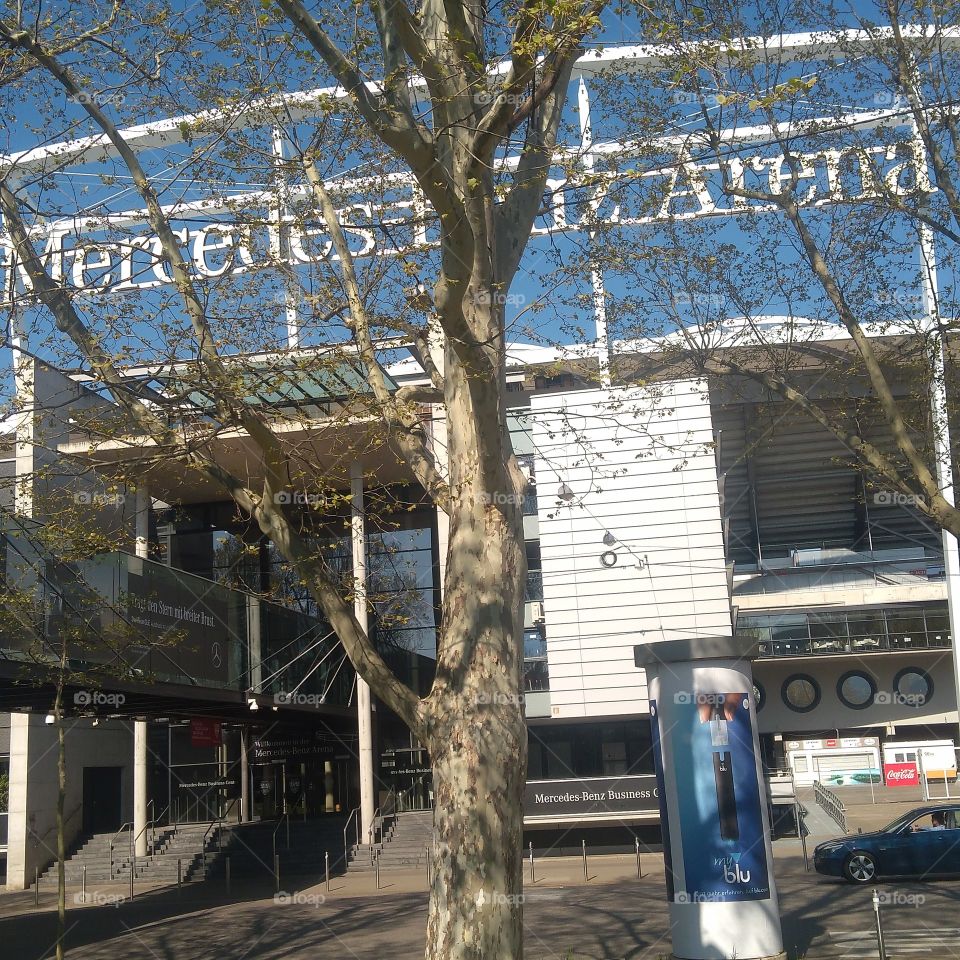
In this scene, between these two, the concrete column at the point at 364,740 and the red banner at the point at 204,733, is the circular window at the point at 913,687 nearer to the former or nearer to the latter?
the concrete column at the point at 364,740

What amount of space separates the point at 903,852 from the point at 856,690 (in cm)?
2055

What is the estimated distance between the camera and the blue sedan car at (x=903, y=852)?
17.6 m

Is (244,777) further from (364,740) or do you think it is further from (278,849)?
(364,740)

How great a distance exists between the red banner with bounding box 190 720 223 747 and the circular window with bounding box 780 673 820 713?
2067 cm

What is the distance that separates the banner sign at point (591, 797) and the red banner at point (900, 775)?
48.5 feet

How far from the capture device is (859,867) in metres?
17.7

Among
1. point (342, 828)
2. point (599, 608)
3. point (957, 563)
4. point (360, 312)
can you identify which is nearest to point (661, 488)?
point (599, 608)

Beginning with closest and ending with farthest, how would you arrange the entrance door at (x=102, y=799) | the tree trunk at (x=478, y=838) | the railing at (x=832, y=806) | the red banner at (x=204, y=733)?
the tree trunk at (x=478, y=838), the red banner at (x=204, y=733), the railing at (x=832, y=806), the entrance door at (x=102, y=799)

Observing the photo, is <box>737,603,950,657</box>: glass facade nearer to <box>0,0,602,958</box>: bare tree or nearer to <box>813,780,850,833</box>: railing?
<box>813,780,850,833</box>: railing

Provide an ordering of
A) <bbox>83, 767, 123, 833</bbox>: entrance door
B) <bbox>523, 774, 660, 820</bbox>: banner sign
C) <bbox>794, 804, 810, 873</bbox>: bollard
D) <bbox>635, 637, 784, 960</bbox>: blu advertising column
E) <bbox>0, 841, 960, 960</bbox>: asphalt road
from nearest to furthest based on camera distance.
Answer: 1. <bbox>635, 637, 784, 960</bbox>: blu advertising column
2. <bbox>0, 841, 960, 960</bbox>: asphalt road
3. <bbox>794, 804, 810, 873</bbox>: bollard
4. <bbox>523, 774, 660, 820</bbox>: banner sign
5. <bbox>83, 767, 123, 833</bbox>: entrance door

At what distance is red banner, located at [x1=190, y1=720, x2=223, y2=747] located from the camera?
25.6 meters

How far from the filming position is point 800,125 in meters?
12.6

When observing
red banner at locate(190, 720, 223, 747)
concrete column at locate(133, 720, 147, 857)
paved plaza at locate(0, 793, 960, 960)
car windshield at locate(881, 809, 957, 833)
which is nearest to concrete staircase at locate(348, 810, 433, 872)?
paved plaza at locate(0, 793, 960, 960)

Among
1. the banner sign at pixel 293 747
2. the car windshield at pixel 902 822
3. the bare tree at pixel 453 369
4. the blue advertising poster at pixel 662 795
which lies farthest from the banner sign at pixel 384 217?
the banner sign at pixel 293 747
